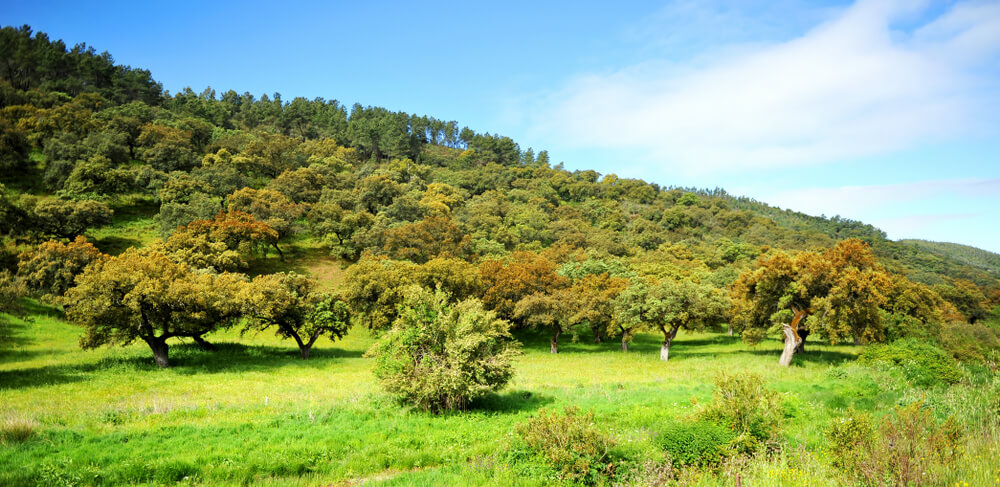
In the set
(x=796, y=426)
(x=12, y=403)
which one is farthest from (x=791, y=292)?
(x=12, y=403)

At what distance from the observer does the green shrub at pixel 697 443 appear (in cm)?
1112

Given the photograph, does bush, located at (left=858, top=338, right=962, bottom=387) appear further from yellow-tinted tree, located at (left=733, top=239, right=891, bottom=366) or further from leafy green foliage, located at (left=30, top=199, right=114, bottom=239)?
leafy green foliage, located at (left=30, top=199, right=114, bottom=239)

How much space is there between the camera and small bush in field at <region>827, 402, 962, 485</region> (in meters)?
8.38

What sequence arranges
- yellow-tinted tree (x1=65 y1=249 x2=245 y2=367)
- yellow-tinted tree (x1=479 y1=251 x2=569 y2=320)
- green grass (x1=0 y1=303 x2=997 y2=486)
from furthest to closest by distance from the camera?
yellow-tinted tree (x1=479 y1=251 x2=569 y2=320) → yellow-tinted tree (x1=65 y1=249 x2=245 y2=367) → green grass (x1=0 y1=303 x2=997 y2=486)

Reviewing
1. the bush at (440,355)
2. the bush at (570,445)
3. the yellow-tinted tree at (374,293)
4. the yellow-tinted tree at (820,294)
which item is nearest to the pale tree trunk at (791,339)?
the yellow-tinted tree at (820,294)

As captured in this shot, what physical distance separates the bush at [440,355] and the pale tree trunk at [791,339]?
22.5m

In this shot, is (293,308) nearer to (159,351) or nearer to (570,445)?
(159,351)

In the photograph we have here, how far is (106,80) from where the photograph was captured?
121062 millimetres

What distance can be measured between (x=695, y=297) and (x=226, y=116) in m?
152

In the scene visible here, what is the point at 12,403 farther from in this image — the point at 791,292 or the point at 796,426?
the point at 791,292

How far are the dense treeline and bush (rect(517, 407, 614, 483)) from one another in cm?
A: 1519

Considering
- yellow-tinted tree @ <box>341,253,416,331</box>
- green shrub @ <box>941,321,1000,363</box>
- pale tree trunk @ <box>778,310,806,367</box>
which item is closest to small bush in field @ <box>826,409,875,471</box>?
pale tree trunk @ <box>778,310,806,367</box>

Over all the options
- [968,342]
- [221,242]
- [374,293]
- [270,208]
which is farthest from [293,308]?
[968,342]

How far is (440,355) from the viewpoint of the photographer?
1750 cm
